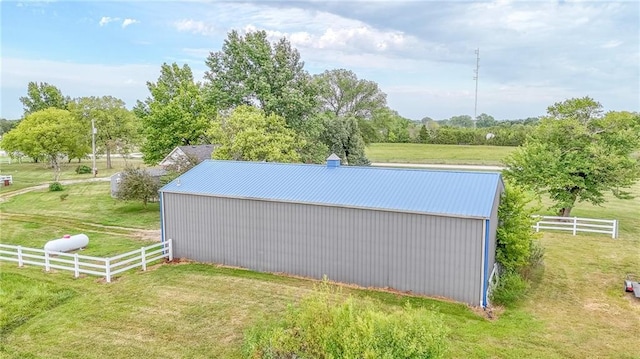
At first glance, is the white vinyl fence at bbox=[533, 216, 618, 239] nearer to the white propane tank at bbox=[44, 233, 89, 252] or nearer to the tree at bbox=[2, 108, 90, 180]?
the white propane tank at bbox=[44, 233, 89, 252]

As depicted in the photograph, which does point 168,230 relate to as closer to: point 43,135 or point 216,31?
point 216,31

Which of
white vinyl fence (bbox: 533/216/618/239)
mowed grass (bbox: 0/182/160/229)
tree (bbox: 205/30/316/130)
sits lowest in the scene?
mowed grass (bbox: 0/182/160/229)

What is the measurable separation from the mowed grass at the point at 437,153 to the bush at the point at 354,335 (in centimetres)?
4367

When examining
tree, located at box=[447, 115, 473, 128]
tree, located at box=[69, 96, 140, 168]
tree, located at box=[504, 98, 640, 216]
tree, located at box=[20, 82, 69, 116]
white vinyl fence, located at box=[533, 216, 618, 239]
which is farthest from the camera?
tree, located at box=[447, 115, 473, 128]

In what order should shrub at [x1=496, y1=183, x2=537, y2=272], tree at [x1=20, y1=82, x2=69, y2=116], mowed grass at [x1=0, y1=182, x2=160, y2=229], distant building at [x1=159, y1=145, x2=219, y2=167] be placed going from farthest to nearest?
tree at [x1=20, y1=82, x2=69, y2=116] < distant building at [x1=159, y1=145, x2=219, y2=167] < mowed grass at [x1=0, y1=182, x2=160, y2=229] < shrub at [x1=496, y1=183, x2=537, y2=272]

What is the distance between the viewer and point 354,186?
43.0 feet

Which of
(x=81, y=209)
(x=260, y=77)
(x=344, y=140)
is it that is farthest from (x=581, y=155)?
(x=81, y=209)

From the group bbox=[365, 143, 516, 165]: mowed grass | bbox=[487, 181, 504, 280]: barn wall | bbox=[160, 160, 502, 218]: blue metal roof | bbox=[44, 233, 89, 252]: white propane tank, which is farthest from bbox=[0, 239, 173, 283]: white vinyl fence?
bbox=[365, 143, 516, 165]: mowed grass

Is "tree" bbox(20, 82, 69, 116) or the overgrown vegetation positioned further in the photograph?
"tree" bbox(20, 82, 69, 116)

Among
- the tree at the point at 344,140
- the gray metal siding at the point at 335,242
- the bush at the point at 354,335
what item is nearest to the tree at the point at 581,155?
the gray metal siding at the point at 335,242

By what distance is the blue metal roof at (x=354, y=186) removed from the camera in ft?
37.3

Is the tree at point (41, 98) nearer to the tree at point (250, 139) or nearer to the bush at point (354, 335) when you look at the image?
the tree at point (250, 139)

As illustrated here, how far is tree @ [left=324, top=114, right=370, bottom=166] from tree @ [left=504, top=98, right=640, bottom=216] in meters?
17.2

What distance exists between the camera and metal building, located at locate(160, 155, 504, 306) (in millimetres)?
11008
